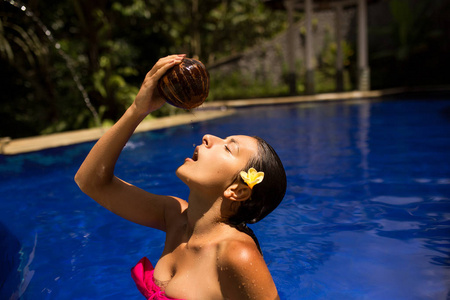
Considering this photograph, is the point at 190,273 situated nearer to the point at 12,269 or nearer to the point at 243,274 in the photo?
the point at 243,274

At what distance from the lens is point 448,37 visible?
67.7ft

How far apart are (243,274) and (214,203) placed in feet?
1.29

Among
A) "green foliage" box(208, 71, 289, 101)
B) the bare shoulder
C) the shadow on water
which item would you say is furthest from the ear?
"green foliage" box(208, 71, 289, 101)

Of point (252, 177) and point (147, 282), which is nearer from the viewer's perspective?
point (252, 177)

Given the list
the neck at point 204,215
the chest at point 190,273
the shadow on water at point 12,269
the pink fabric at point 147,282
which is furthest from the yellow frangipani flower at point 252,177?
the shadow on water at point 12,269

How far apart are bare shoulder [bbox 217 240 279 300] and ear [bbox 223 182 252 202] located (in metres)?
0.20

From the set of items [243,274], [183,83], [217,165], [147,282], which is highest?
[183,83]

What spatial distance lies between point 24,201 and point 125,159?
88.2 inches

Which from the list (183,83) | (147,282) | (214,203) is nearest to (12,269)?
(147,282)

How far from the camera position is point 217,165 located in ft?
6.28

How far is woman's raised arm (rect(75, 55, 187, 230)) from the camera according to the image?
2.03 meters

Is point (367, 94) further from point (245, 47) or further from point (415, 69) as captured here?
point (245, 47)

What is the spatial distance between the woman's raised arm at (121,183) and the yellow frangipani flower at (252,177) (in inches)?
23.4

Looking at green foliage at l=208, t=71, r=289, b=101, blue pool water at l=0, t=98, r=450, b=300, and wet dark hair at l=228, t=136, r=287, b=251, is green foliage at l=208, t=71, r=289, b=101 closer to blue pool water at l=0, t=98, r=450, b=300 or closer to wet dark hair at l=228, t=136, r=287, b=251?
blue pool water at l=0, t=98, r=450, b=300
